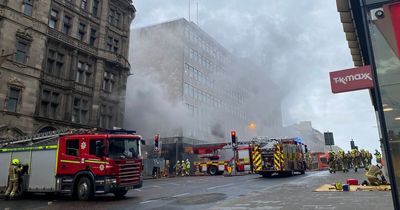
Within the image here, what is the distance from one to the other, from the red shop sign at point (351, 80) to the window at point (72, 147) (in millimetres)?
9925

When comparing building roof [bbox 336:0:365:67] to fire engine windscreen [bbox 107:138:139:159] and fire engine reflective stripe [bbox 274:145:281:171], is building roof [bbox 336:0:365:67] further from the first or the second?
fire engine reflective stripe [bbox 274:145:281:171]

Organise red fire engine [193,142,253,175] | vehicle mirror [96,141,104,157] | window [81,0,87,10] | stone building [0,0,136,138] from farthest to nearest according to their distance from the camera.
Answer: red fire engine [193,142,253,175]
window [81,0,87,10]
stone building [0,0,136,138]
vehicle mirror [96,141,104,157]

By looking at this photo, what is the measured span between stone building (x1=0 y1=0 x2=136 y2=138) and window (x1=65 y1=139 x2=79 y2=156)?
10.0 m

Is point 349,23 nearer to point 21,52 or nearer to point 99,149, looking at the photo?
point 99,149

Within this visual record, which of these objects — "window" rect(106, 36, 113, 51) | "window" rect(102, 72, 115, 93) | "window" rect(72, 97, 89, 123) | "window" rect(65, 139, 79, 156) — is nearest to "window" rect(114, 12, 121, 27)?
"window" rect(106, 36, 113, 51)

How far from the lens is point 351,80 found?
4.49 meters

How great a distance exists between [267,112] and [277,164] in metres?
36.7

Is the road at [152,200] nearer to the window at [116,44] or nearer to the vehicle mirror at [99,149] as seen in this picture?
the vehicle mirror at [99,149]

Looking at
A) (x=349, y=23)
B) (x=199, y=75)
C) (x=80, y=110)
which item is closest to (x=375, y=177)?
(x=349, y=23)

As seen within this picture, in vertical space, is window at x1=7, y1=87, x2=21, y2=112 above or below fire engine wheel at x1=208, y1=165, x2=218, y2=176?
above

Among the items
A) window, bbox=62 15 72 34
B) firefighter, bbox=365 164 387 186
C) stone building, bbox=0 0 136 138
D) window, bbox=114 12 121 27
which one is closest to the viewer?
Answer: firefighter, bbox=365 164 387 186

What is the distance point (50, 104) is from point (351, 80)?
24403mm

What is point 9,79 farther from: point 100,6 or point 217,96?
point 217,96

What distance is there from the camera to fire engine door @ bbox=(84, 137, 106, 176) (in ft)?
36.4
